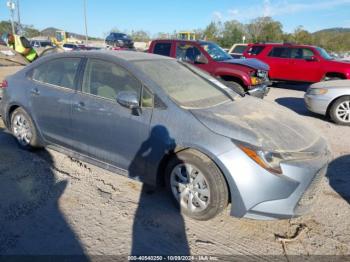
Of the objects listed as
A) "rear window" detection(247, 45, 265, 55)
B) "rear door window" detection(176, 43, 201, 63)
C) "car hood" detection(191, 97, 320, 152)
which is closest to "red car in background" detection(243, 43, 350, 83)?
"rear window" detection(247, 45, 265, 55)

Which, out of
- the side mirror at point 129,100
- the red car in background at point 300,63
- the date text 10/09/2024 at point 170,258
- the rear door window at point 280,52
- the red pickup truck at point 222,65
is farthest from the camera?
the rear door window at point 280,52

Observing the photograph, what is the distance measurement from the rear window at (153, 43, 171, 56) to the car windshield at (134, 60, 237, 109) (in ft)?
16.8

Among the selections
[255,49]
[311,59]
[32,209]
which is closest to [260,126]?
[32,209]

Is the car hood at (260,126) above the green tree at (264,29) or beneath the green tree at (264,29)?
beneath

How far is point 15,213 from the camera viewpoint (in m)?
3.16

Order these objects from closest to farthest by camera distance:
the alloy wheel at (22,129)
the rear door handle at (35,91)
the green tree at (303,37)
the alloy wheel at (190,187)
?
1. the alloy wheel at (190,187)
2. the rear door handle at (35,91)
3. the alloy wheel at (22,129)
4. the green tree at (303,37)

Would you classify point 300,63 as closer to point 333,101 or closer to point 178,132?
point 333,101

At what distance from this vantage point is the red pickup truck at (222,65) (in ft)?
26.7

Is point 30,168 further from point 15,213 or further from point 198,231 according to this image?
point 198,231

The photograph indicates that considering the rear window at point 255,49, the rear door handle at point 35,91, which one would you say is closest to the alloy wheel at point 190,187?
the rear door handle at point 35,91

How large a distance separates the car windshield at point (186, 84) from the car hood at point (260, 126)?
0.19 meters

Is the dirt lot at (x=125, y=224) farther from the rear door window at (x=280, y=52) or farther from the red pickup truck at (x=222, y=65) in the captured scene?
the rear door window at (x=280, y=52)

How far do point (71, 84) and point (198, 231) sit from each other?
235 cm

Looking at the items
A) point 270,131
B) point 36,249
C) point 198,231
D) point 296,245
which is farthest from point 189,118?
point 36,249
